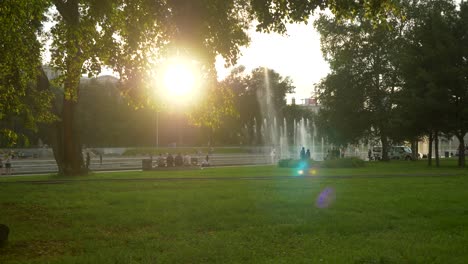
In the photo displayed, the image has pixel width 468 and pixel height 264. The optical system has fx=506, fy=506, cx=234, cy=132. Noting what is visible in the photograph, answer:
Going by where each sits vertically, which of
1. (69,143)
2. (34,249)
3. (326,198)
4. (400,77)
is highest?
(400,77)

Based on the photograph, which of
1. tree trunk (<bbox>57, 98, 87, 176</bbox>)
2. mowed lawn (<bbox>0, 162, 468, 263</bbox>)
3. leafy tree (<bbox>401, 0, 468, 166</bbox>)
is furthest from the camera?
leafy tree (<bbox>401, 0, 468, 166</bbox>)

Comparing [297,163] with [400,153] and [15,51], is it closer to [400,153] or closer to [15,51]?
[15,51]

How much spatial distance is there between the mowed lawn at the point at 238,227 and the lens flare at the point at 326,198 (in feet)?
0.38

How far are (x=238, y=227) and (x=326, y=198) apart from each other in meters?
5.32

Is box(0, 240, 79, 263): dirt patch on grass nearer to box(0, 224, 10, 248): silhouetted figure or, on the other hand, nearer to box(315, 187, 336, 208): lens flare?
box(0, 224, 10, 248): silhouetted figure

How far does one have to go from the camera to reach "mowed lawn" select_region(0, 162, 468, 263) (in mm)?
7695

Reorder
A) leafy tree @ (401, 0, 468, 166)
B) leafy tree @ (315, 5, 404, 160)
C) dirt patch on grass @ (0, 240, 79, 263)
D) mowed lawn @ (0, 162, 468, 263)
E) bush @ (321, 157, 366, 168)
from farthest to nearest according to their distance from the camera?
leafy tree @ (315, 5, 404, 160)
bush @ (321, 157, 366, 168)
leafy tree @ (401, 0, 468, 166)
dirt patch on grass @ (0, 240, 79, 263)
mowed lawn @ (0, 162, 468, 263)

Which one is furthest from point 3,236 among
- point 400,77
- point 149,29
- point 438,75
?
point 400,77

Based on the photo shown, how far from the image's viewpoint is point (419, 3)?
47.8 meters

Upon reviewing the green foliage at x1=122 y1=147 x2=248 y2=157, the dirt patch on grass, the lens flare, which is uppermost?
the green foliage at x1=122 y1=147 x2=248 y2=157

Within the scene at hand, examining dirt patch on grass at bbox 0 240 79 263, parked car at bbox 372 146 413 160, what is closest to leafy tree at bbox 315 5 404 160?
parked car at bbox 372 146 413 160

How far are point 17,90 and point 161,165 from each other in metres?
19.9

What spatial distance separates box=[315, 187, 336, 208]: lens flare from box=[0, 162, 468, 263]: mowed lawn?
12 cm

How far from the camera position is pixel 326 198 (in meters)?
14.7
